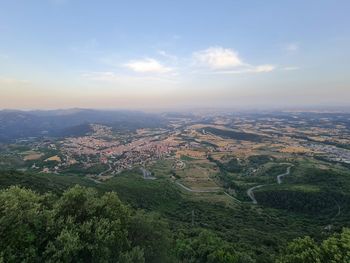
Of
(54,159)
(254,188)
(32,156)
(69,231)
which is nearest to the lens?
(69,231)

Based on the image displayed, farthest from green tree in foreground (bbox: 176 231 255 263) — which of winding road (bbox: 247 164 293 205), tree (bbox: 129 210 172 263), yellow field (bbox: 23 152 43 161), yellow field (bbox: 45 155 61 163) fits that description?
yellow field (bbox: 23 152 43 161)

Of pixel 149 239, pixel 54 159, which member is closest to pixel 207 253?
pixel 149 239

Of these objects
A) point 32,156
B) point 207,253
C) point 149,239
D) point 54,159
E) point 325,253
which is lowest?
point 32,156

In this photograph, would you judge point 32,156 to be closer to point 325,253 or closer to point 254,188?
point 254,188

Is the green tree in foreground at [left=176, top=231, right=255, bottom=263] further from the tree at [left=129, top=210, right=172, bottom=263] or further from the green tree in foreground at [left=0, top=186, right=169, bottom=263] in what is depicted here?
the green tree in foreground at [left=0, top=186, right=169, bottom=263]

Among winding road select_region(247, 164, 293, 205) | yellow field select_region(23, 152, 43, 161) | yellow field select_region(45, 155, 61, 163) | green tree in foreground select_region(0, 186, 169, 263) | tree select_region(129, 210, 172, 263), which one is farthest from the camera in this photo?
yellow field select_region(23, 152, 43, 161)

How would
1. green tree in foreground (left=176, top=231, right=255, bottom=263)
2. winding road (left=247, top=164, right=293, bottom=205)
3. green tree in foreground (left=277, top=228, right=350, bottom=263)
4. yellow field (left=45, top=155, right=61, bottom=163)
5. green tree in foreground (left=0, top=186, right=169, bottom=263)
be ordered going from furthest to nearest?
yellow field (left=45, top=155, right=61, bottom=163)
winding road (left=247, top=164, right=293, bottom=205)
green tree in foreground (left=176, top=231, right=255, bottom=263)
green tree in foreground (left=277, top=228, right=350, bottom=263)
green tree in foreground (left=0, top=186, right=169, bottom=263)

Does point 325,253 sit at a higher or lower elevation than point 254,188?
higher

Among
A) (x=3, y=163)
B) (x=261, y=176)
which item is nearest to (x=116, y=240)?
(x=261, y=176)

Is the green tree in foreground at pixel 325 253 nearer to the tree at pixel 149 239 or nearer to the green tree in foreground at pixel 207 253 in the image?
the green tree in foreground at pixel 207 253

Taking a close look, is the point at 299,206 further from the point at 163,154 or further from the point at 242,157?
the point at 163,154

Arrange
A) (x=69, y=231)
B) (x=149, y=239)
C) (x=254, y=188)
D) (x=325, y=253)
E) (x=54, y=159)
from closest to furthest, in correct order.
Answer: (x=69, y=231) → (x=325, y=253) → (x=149, y=239) → (x=254, y=188) → (x=54, y=159)
